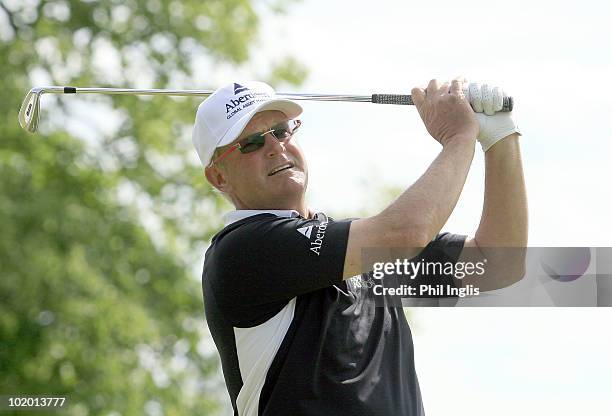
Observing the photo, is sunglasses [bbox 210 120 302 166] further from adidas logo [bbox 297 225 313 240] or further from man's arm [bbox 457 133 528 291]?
man's arm [bbox 457 133 528 291]

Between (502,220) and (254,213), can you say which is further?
(502,220)

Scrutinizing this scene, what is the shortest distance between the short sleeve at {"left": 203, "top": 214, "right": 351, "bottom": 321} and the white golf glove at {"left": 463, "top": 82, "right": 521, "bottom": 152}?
0.65 metres

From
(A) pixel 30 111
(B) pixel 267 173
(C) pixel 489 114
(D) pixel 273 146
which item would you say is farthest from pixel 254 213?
(A) pixel 30 111

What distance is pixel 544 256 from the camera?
433cm

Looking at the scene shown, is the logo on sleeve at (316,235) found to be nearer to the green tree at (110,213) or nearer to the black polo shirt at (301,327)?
the black polo shirt at (301,327)

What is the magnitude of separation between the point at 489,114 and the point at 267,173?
79 cm

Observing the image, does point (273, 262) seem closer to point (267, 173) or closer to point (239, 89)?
point (267, 173)

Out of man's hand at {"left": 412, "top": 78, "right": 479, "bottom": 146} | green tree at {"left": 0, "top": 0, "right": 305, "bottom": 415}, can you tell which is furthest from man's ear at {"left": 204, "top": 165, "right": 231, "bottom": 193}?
green tree at {"left": 0, "top": 0, "right": 305, "bottom": 415}

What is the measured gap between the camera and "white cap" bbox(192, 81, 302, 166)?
4086 mm

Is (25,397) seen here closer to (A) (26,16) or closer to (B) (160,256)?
(B) (160,256)

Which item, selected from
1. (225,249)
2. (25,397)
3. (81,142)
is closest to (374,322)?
(225,249)

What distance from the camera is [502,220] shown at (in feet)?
13.5

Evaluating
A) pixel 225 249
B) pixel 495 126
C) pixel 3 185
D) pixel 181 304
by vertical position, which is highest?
pixel 3 185

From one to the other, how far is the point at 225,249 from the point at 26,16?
12.1 metres
